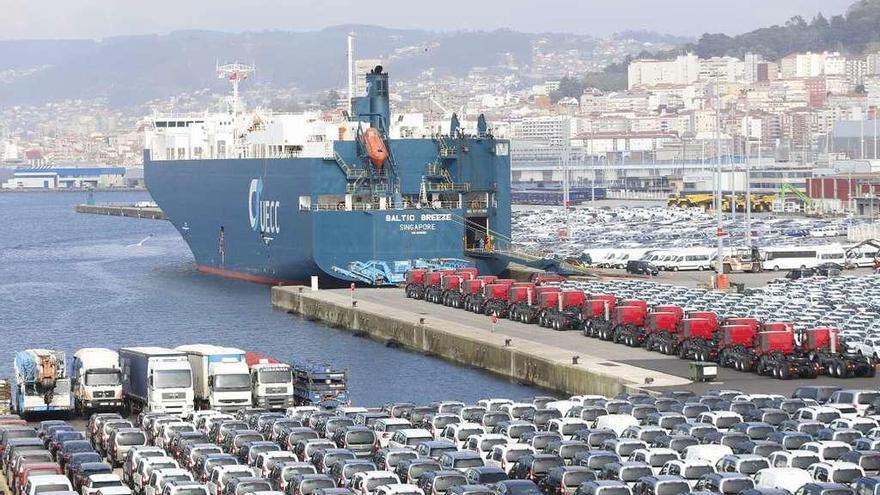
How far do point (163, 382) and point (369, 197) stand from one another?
1439 inches

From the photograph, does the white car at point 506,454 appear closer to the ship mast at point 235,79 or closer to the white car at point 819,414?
the white car at point 819,414

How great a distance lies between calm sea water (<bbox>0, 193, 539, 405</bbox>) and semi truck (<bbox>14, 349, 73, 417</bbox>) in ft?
25.8

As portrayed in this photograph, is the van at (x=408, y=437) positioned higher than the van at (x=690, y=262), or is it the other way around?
the van at (x=408, y=437)

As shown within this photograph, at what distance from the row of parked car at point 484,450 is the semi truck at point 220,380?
177 centimetres

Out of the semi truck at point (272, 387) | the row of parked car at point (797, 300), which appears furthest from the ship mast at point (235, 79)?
the semi truck at point (272, 387)

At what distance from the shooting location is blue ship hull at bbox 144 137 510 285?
7250cm

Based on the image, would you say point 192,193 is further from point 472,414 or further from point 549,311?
point 472,414

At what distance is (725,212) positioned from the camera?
143375 millimetres

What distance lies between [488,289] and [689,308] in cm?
845

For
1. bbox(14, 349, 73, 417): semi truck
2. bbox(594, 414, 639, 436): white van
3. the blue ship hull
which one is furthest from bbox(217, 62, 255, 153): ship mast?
bbox(594, 414, 639, 436): white van

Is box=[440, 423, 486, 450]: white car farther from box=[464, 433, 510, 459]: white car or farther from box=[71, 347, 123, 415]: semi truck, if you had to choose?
box=[71, 347, 123, 415]: semi truck

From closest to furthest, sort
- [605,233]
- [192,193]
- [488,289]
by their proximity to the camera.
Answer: [488,289]
[192,193]
[605,233]

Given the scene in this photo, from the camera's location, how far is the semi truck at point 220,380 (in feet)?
123

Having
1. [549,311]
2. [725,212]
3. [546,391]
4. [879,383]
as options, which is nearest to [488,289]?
[549,311]
